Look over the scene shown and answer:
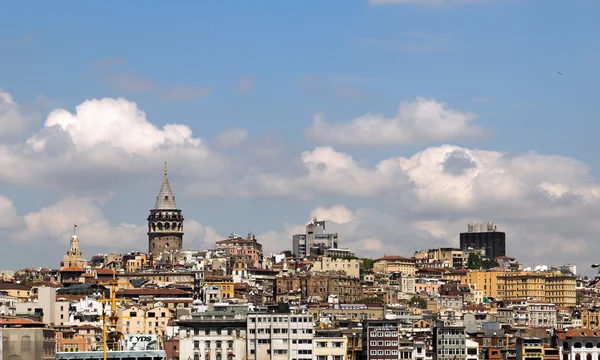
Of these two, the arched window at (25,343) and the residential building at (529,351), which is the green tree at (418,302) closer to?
the residential building at (529,351)

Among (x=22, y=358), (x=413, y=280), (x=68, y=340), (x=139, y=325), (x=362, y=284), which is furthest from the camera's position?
(x=413, y=280)

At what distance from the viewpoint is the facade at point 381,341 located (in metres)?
106

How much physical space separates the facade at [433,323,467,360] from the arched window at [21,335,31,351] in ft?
88.3

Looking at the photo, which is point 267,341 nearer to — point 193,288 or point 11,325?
point 11,325

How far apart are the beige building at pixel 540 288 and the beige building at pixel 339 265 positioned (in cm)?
1876

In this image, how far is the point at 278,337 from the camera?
102 metres

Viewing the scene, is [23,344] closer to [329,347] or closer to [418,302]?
[329,347]

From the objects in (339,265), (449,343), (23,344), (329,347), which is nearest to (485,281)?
(339,265)

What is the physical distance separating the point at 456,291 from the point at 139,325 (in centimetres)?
5800

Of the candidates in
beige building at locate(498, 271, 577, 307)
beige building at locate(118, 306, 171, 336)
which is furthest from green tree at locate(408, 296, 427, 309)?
beige building at locate(118, 306, 171, 336)

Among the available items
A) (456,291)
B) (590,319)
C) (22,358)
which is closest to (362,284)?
(456,291)

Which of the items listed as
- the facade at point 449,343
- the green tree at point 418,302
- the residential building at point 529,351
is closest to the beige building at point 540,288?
the green tree at point 418,302

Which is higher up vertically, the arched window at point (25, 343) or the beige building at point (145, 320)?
the beige building at point (145, 320)

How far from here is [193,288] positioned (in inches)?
6358
